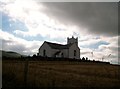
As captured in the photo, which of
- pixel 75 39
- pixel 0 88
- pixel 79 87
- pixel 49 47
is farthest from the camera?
pixel 75 39

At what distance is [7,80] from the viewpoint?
45.7 ft

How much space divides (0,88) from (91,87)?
17.6 ft

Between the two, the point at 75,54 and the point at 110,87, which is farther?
the point at 75,54

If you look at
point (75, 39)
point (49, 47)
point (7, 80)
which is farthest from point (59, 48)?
point (7, 80)

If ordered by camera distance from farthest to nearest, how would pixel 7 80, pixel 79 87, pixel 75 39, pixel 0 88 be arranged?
1. pixel 75 39
2. pixel 7 80
3. pixel 79 87
4. pixel 0 88

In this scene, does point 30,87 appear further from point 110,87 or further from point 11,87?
point 110,87

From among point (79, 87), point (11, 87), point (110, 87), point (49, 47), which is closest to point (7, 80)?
point (11, 87)

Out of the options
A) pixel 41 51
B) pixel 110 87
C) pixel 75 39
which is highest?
pixel 75 39

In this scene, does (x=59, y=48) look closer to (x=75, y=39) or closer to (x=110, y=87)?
(x=75, y=39)

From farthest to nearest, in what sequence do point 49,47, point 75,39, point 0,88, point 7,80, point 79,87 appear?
point 75,39 → point 49,47 → point 7,80 → point 79,87 → point 0,88

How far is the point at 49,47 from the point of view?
61.8m

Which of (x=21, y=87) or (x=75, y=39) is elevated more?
(x=75, y=39)

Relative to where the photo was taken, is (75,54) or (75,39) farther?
(75,39)

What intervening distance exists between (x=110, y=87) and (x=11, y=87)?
6146 millimetres
